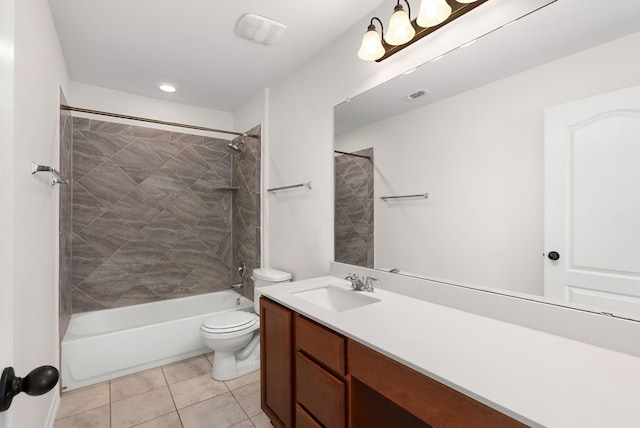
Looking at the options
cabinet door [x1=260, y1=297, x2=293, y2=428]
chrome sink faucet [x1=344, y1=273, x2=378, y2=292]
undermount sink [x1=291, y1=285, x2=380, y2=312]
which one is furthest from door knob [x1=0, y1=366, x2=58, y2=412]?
chrome sink faucet [x1=344, y1=273, x2=378, y2=292]

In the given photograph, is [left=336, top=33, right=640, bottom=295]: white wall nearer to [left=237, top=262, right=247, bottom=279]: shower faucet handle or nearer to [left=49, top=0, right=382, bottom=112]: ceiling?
[left=49, top=0, right=382, bottom=112]: ceiling

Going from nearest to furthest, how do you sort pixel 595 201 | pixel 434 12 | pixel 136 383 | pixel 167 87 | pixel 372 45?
pixel 595 201
pixel 434 12
pixel 372 45
pixel 136 383
pixel 167 87

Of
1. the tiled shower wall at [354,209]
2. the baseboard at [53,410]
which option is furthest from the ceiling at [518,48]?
the baseboard at [53,410]

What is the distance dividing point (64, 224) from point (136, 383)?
1399mm

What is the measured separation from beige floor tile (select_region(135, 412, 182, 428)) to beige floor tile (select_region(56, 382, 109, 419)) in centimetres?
50

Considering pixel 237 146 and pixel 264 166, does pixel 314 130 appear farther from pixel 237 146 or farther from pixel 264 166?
pixel 237 146

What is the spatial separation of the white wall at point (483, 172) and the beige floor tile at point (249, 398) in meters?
1.31

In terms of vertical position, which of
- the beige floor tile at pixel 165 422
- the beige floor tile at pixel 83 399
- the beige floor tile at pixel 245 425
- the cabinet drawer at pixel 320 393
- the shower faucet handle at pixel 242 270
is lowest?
the beige floor tile at pixel 83 399

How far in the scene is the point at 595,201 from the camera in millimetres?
1011

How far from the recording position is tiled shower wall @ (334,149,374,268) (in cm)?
189

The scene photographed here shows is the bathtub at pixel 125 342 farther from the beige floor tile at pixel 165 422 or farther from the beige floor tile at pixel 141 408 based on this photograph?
the beige floor tile at pixel 165 422

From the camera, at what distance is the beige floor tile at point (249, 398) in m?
1.95

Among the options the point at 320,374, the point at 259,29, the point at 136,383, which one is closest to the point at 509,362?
the point at 320,374

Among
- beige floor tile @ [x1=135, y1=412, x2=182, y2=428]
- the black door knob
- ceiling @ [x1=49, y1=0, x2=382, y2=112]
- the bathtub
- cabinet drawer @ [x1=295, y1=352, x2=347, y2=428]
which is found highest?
ceiling @ [x1=49, y1=0, x2=382, y2=112]
